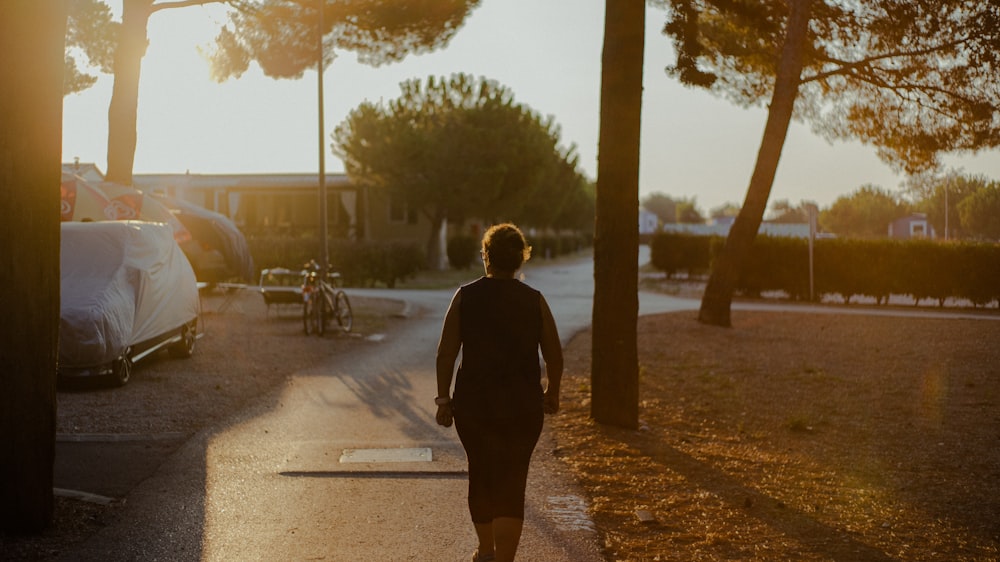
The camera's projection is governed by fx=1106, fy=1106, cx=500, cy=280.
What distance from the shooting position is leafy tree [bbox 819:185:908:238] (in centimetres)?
2738

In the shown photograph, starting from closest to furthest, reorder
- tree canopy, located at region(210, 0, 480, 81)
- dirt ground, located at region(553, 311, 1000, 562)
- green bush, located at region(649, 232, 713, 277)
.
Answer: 1. dirt ground, located at region(553, 311, 1000, 562)
2. tree canopy, located at region(210, 0, 480, 81)
3. green bush, located at region(649, 232, 713, 277)

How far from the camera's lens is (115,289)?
11844mm

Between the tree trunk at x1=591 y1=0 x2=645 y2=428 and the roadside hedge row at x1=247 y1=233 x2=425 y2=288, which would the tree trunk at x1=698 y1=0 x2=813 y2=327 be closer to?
the tree trunk at x1=591 y1=0 x2=645 y2=428

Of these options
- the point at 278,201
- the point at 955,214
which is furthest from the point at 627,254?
the point at 278,201

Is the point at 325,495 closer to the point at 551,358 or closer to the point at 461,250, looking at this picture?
the point at 551,358

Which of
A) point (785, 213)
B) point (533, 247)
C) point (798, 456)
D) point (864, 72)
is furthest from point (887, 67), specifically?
point (785, 213)

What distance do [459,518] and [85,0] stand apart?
1854 centimetres

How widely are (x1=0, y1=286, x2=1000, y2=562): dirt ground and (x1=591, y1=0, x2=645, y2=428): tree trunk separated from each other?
451 mm

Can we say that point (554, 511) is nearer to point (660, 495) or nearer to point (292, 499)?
point (660, 495)

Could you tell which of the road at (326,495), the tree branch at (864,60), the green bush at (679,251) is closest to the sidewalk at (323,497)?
the road at (326,495)

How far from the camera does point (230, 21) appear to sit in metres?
21.2

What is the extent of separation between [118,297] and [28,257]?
237 inches

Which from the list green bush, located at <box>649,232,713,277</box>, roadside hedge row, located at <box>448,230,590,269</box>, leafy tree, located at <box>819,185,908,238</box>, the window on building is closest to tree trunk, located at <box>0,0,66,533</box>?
roadside hedge row, located at <box>448,230,590,269</box>

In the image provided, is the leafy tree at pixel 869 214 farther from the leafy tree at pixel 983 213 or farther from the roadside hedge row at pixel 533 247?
the roadside hedge row at pixel 533 247
